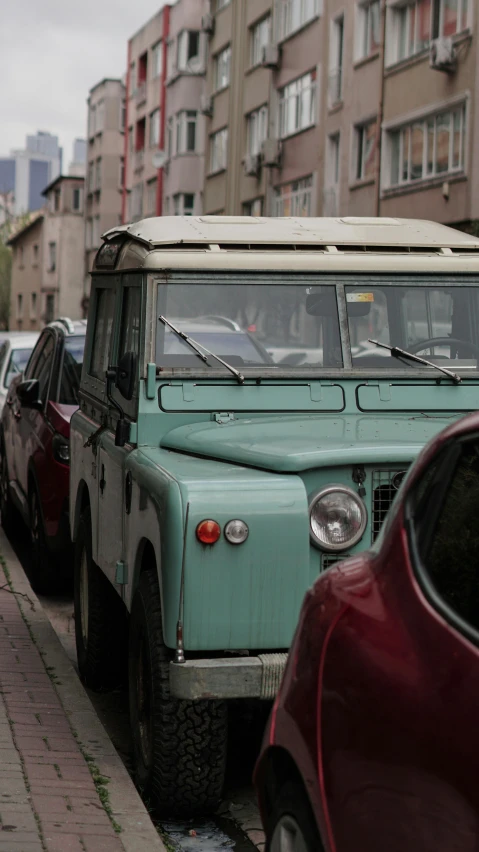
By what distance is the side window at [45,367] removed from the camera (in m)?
9.65

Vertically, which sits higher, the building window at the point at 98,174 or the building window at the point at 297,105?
the building window at the point at 98,174

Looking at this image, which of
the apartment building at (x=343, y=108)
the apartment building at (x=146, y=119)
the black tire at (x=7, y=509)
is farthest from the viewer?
the apartment building at (x=146, y=119)

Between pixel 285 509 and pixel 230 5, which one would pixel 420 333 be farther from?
pixel 230 5

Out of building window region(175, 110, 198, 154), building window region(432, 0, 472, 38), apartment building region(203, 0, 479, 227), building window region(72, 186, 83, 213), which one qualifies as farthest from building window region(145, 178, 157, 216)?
building window region(432, 0, 472, 38)

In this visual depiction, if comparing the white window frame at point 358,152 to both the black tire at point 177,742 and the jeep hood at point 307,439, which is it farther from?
the black tire at point 177,742

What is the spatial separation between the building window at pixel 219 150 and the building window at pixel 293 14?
6967 millimetres

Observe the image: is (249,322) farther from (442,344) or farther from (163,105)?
(163,105)

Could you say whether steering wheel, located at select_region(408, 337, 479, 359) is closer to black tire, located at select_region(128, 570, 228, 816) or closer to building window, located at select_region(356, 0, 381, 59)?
black tire, located at select_region(128, 570, 228, 816)

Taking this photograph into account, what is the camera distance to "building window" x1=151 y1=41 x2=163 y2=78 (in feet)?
193

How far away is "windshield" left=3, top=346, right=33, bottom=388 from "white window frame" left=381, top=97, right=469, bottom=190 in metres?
14.1

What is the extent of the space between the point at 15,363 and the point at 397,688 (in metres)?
13.7

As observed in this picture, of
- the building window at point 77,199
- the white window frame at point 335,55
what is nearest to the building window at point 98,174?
the building window at point 77,199

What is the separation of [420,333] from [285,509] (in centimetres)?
185

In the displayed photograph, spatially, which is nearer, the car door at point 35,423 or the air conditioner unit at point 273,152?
the car door at point 35,423
